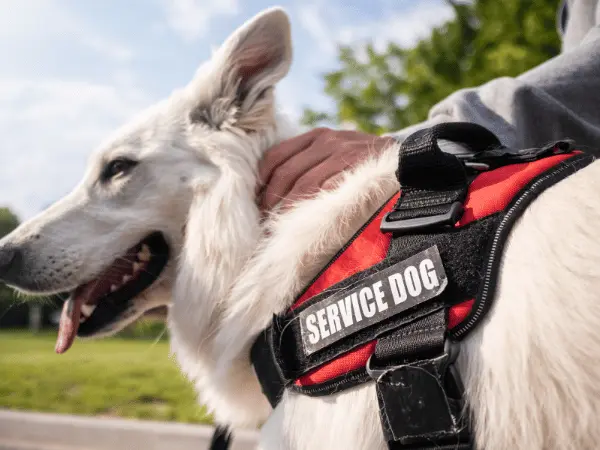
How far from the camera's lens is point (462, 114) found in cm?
198

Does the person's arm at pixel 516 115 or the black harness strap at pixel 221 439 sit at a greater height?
the person's arm at pixel 516 115

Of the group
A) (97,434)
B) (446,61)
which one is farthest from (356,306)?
(446,61)

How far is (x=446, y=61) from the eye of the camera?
553 inches

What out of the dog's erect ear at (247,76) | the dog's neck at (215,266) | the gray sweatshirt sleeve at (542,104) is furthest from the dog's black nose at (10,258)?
the gray sweatshirt sleeve at (542,104)

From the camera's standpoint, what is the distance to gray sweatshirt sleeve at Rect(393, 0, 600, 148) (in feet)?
6.40

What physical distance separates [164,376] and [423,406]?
8.44m

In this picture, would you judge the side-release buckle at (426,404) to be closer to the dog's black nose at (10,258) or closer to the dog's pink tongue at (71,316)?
the dog's pink tongue at (71,316)

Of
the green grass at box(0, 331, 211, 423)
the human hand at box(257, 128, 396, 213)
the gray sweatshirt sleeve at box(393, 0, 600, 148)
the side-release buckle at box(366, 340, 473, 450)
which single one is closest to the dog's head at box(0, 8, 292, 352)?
the human hand at box(257, 128, 396, 213)

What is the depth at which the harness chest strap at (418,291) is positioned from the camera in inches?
44.0

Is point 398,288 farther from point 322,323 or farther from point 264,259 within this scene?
point 264,259

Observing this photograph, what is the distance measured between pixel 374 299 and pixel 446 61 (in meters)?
14.2

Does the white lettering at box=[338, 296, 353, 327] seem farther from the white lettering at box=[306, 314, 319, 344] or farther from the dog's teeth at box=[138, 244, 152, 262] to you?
the dog's teeth at box=[138, 244, 152, 262]

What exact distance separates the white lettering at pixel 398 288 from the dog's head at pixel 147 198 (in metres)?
0.88

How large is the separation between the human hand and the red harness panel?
1.11 ft
